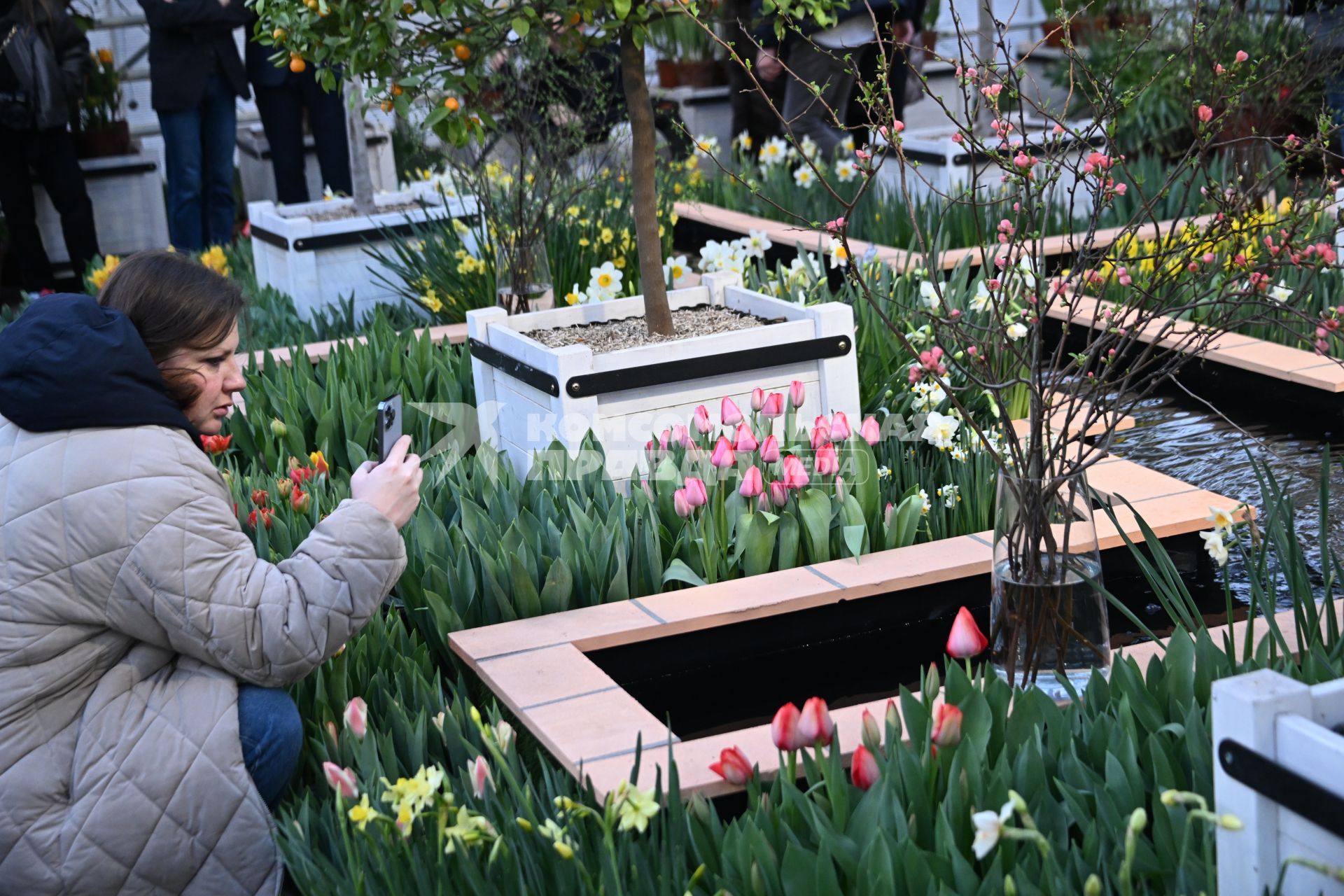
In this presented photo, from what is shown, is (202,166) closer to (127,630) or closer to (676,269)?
(676,269)

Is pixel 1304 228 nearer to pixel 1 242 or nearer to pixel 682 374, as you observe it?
pixel 682 374

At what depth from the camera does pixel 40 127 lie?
6.56 m

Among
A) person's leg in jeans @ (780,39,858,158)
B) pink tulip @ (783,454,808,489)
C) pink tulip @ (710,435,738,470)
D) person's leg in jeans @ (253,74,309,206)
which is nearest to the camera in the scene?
pink tulip @ (783,454,808,489)

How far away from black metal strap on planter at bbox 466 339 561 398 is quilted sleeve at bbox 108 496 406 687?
3.50ft

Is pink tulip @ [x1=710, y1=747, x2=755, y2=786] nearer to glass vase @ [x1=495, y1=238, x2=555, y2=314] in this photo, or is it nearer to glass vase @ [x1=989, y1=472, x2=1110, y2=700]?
glass vase @ [x1=989, y1=472, x2=1110, y2=700]

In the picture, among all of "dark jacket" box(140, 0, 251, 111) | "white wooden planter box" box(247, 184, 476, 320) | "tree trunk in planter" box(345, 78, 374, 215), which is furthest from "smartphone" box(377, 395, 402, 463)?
"dark jacket" box(140, 0, 251, 111)

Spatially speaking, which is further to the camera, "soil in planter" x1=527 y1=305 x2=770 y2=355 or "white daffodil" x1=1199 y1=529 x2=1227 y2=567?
"soil in planter" x1=527 y1=305 x2=770 y2=355

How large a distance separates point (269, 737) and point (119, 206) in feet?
23.3

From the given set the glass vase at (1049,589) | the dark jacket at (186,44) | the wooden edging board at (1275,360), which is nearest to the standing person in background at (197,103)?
the dark jacket at (186,44)

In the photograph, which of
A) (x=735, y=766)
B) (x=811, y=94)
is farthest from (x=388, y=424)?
(x=811, y=94)

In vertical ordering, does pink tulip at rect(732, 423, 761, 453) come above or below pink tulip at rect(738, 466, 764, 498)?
above

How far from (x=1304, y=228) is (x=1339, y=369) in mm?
1448

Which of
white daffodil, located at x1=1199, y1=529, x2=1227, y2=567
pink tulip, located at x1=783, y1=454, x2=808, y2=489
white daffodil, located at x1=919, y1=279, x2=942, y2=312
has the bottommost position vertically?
white daffodil, located at x1=1199, y1=529, x2=1227, y2=567

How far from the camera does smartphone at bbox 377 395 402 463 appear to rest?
8.05ft
